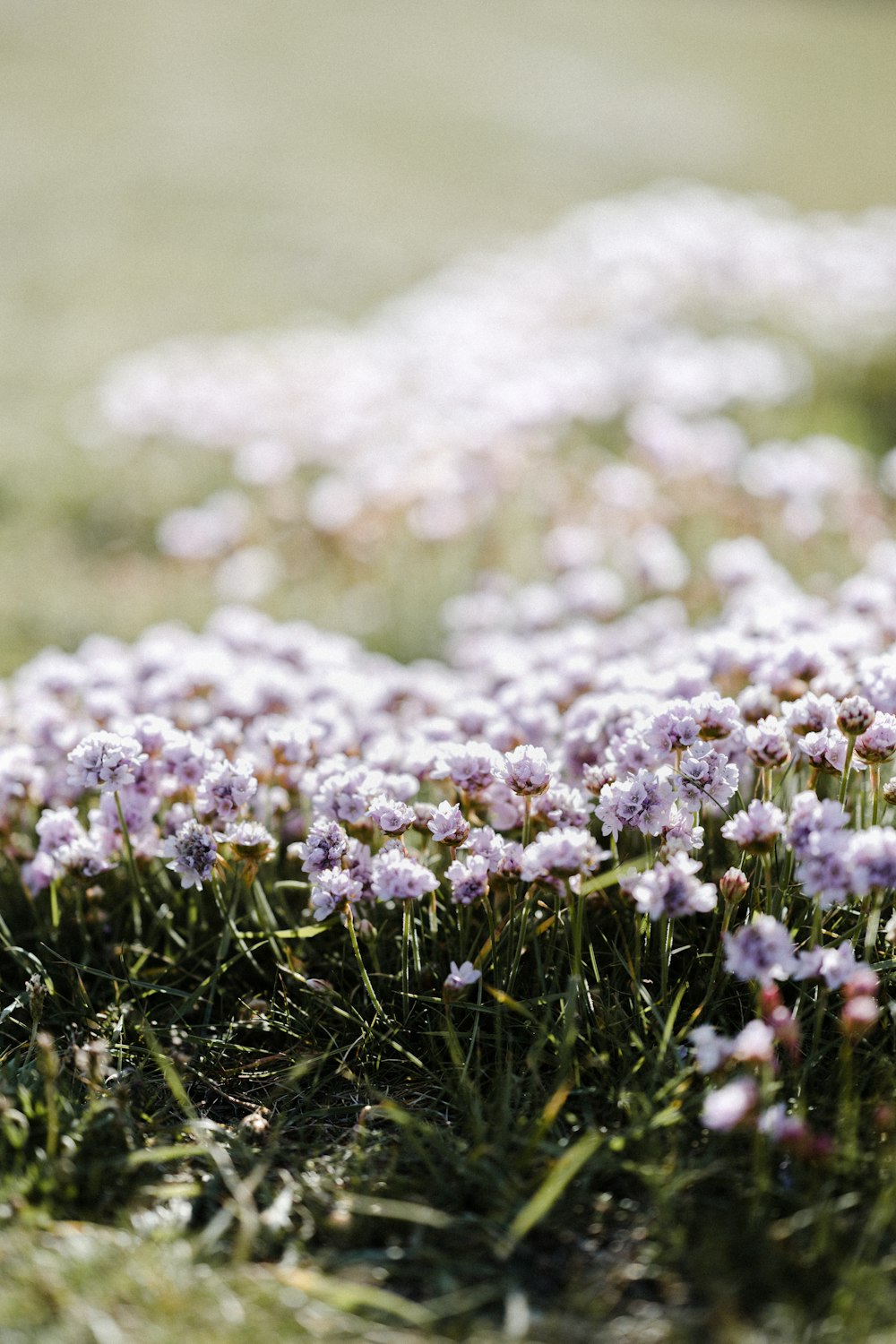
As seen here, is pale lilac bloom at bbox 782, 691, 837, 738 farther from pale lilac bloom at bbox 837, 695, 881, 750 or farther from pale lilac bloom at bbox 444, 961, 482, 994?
pale lilac bloom at bbox 444, 961, 482, 994

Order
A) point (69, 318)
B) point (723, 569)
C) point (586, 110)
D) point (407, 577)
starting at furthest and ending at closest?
point (586, 110), point (69, 318), point (407, 577), point (723, 569)

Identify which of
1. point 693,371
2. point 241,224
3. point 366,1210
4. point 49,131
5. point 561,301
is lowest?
point 366,1210

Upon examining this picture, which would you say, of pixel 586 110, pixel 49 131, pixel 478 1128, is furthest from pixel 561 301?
pixel 586 110

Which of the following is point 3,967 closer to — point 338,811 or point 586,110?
point 338,811

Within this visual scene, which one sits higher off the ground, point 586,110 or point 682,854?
point 586,110

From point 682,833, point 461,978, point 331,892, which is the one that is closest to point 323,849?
point 331,892

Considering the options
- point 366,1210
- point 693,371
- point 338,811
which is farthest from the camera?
point 693,371

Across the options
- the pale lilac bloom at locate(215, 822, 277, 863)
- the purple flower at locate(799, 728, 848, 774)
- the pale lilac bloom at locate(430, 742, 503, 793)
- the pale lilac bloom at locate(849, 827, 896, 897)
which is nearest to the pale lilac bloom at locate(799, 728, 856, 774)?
the purple flower at locate(799, 728, 848, 774)

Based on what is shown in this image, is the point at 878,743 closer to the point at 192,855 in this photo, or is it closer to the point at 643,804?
the point at 643,804
